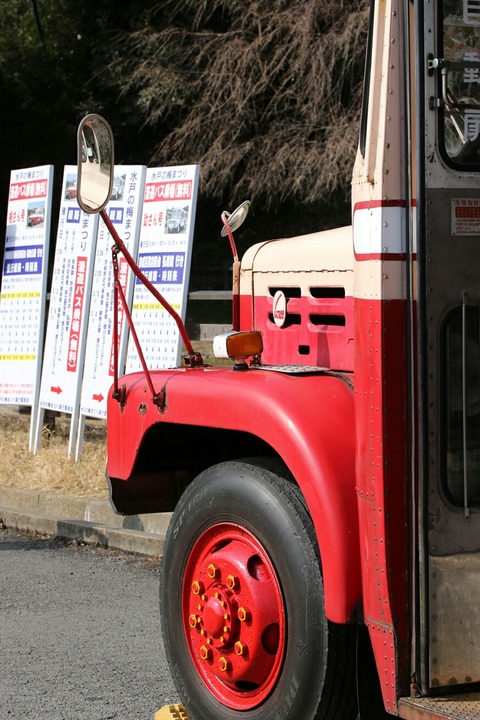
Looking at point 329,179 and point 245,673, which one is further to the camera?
point 329,179

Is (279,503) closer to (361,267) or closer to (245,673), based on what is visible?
(245,673)

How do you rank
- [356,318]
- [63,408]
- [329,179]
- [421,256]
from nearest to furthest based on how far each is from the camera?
[421,256], [356,318], [63,408], [329,179]

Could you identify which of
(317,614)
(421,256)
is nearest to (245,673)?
(317,614)

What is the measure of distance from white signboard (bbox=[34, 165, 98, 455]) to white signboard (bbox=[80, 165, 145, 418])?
0.08 metres

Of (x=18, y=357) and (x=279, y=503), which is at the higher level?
(x=18, y=357)

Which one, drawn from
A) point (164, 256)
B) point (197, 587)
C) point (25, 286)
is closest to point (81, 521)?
point (164, 256)

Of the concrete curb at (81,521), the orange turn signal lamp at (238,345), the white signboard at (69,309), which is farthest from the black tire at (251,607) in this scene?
the white signboard at (69,309)

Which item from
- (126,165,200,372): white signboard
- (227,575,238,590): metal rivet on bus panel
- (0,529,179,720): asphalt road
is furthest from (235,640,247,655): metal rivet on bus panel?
(126,165,200,372): white signboard

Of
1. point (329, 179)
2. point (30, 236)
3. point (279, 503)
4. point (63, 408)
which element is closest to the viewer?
point (279, 503)

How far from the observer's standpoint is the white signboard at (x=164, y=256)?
25.4 feet

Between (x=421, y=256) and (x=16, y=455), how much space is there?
20.8 feet

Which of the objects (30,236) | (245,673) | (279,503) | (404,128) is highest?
(30,236)

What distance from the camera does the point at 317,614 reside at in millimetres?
3186

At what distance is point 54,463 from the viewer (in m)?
8.22
